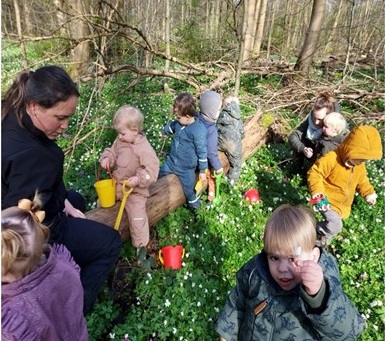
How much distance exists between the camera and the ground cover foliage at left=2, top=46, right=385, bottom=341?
305 centimetres

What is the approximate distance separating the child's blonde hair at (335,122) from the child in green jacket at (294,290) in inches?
115

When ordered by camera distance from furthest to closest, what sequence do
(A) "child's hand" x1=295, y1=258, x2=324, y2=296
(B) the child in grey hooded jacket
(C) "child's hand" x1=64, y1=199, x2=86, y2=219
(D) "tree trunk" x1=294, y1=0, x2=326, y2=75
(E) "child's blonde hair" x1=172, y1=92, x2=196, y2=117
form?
(D) "tree trunk" x1=294, y1=0, x2=326, y2=75, (B) the child in grey hooded jacket, (E) "child's blonde hair" x1=172, y1=92, x2=196, y2=117, (C) "child's hand" x1=64, y1=199, x2=86, y2=219, (A) "child's hand" x1=295, y1=258, x2=324, y2=296

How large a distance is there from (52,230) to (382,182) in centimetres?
500

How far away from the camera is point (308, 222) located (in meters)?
1.80

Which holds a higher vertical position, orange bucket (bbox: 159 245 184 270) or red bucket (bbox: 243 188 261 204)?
orange bucket (bbox: 159 245 184 270)

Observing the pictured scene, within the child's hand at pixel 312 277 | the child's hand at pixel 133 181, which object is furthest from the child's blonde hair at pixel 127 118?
the child's hand at pixel 312 277

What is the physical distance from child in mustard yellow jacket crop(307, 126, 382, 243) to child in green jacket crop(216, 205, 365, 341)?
201 cm

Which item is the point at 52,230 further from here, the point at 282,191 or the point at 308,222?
the point at 282,191

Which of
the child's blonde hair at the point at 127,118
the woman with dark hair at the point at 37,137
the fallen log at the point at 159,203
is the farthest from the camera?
the fallen log at the point at 159,203

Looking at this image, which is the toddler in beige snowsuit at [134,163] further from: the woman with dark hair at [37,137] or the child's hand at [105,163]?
the woman with dark hair at [37,137]

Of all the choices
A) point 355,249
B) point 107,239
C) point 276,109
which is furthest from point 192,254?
point 276,109

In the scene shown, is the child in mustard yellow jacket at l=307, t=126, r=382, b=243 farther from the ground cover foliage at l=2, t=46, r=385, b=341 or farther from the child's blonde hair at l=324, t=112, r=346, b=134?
the child's blonde hair at l=324, t=112, r=346, b=134

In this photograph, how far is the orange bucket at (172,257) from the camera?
3.57 meters

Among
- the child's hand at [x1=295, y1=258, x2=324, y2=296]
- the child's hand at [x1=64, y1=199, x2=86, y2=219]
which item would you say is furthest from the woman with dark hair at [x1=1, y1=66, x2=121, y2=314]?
the child's hand at [x1=295, y1=258, x2=324, y2=296]
